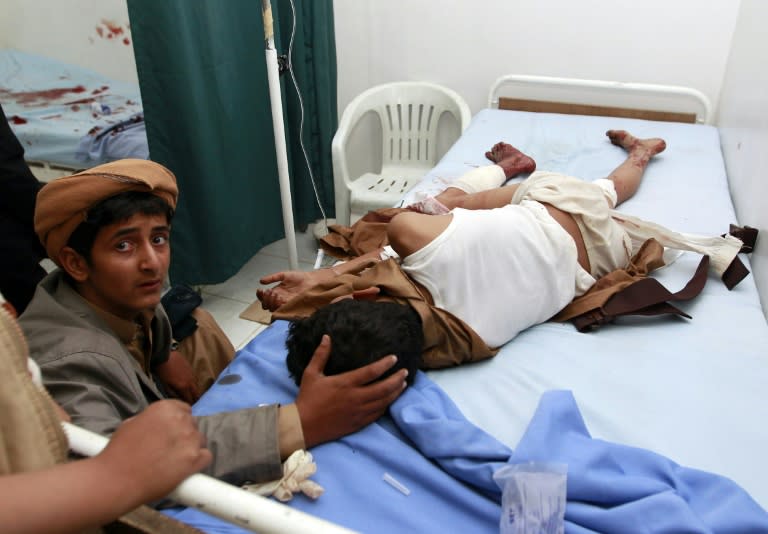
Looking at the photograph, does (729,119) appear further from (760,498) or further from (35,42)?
(35,42)

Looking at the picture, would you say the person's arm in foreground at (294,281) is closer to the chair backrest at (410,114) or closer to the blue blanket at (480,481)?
the blue blanket at (480,481)

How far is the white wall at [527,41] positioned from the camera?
257 centimetres

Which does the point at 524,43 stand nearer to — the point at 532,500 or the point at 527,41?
the point at 527,41

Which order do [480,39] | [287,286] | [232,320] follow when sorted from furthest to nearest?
[480,39] → [232,320] → [287,286]

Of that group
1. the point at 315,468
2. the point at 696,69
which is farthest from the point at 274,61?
the point at 696,69

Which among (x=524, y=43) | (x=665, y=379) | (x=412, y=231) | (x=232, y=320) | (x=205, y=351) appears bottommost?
(x=232, y=320)

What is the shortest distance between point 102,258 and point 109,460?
62cm

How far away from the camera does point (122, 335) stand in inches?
46.3

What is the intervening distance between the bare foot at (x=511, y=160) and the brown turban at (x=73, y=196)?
4.66ft

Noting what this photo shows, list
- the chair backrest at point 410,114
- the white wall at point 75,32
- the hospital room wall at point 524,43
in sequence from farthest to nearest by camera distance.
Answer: the white wall at point 75,32 < the chair backrest at point 410,114 < the hospital room wall at point 524,43

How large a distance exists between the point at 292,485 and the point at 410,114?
8.18ft

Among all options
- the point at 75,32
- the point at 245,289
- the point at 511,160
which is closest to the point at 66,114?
the point at 75,32

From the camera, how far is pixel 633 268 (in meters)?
1.56

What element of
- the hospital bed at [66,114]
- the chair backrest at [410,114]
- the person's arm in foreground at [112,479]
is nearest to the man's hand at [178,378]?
the person's arm in foreground at [112,479]
